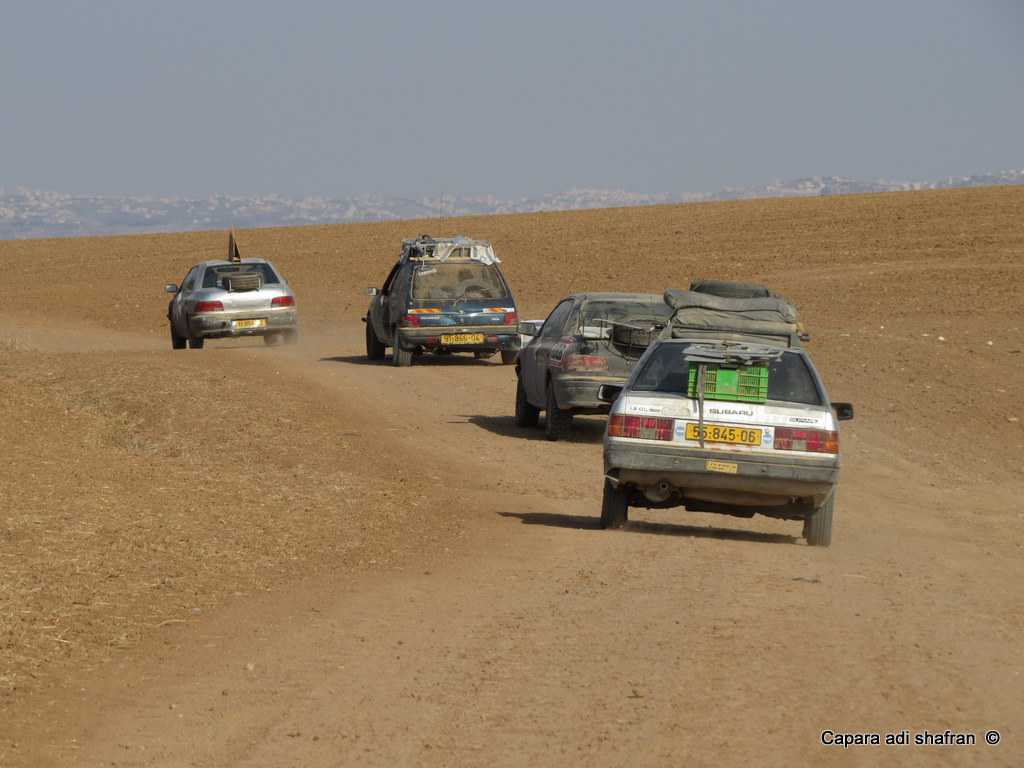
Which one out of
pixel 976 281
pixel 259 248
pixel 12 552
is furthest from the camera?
pixel 259 248

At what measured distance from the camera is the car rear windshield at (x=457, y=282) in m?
26.0

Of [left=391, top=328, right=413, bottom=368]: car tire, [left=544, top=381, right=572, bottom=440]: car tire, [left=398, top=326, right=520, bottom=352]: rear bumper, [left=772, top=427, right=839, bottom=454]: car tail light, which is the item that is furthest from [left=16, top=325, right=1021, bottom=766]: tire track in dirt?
[left=391, top=328, right=413, bottom=368]: car tire

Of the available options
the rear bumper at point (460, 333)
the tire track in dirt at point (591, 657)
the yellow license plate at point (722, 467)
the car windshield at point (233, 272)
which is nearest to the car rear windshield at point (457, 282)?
the rear bumper at point (460, 333)

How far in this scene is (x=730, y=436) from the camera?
1188cm

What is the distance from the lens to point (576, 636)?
873 cm

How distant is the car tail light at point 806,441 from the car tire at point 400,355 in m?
14.7

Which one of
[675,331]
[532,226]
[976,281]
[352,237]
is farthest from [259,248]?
[675,331]

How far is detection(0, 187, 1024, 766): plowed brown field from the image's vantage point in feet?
23.0

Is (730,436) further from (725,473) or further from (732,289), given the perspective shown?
(732,289)

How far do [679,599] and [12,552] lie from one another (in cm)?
421

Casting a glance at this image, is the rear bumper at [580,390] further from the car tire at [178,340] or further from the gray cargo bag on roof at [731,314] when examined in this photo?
the car tire at [178,340]

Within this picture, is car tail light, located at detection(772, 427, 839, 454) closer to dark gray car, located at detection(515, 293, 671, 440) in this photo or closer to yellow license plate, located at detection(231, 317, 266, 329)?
dark gray car, located at detection(515, 293, 671, 440)

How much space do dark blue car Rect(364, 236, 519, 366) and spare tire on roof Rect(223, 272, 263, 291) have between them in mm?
3200

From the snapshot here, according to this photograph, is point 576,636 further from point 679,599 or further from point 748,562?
point 748,562
